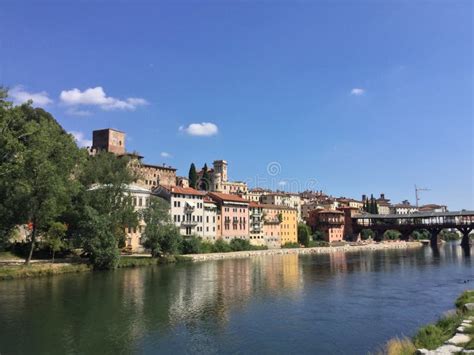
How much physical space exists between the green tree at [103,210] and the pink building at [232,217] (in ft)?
99.7

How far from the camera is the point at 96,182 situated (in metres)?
57.7

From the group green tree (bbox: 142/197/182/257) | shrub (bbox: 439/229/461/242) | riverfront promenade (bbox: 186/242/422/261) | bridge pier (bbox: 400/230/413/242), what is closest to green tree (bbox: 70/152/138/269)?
green tree (bbox: 142/197/182/257)

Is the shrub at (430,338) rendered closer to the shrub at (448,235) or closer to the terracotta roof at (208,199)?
the terracotta roof at (208,199)

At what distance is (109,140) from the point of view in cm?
11994

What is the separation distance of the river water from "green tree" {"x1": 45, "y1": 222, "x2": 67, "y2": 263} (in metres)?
7.65

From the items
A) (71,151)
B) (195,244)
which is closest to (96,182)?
(71,151)

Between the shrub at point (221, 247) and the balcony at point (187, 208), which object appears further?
the balcony at point (187, 208)

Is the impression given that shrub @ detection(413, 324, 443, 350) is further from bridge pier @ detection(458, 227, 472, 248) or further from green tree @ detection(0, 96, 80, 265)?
bridge pier @ detection(458, 227, 472, 248)

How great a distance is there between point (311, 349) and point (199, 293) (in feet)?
52.6

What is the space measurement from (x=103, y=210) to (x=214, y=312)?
30741 mm

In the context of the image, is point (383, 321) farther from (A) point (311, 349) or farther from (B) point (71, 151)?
(B) point (71, 151)

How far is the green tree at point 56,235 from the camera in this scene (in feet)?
161

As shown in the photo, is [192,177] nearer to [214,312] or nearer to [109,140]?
[109,140]

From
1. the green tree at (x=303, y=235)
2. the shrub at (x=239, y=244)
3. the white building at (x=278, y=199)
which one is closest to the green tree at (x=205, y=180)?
the white building at (x=278, y=199)
